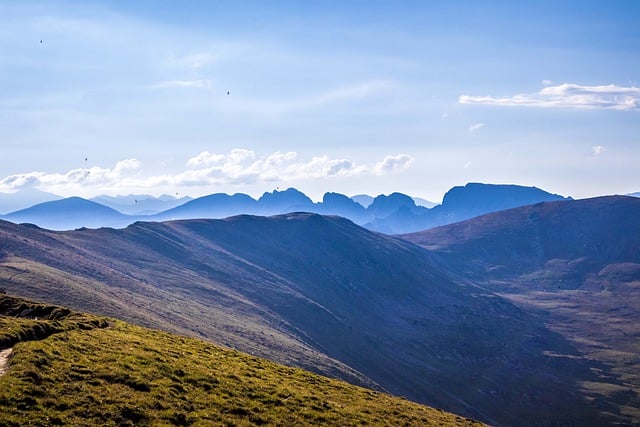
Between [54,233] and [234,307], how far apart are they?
256 ft

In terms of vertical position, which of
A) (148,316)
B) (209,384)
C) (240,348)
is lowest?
(240,348)

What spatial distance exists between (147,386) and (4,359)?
8432mm

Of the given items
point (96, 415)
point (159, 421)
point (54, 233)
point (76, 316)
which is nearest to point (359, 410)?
point (159, 421)

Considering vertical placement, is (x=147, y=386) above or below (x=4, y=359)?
below

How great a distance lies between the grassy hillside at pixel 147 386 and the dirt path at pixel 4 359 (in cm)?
43

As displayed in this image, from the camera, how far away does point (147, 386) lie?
3061 centimetres

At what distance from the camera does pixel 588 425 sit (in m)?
148

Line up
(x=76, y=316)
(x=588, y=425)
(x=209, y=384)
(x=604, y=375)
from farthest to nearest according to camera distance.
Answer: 1. (x=604, y=375)
2. (x=588, y=425)
3. (x=76, y=316)
4. (x=209, y=384)

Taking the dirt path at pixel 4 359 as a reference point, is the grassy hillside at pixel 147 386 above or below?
below

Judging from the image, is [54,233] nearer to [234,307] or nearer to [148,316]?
[234,307]

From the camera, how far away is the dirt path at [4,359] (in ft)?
92.5

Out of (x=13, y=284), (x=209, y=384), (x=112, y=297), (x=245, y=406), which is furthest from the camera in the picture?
(x=112, y=297)

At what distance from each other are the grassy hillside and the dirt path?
431 millimetres

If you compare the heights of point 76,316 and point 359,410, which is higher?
point 76,316
